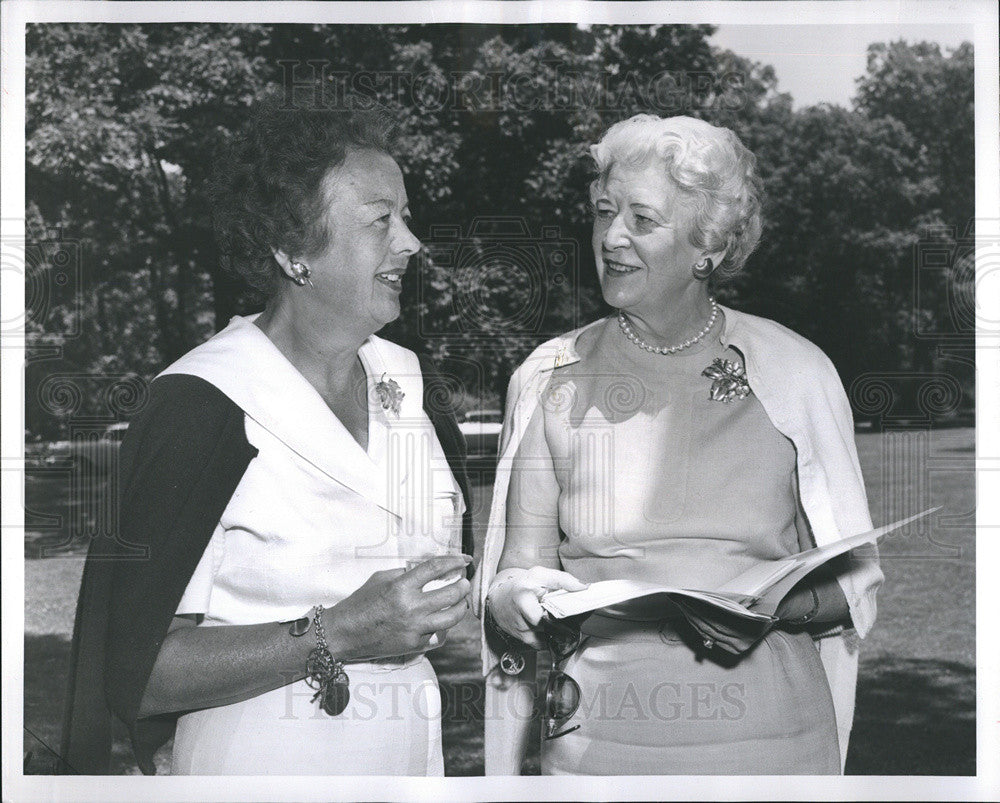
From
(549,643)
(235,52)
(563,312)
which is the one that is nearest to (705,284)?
(563,312)

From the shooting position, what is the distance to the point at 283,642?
7.37 feet

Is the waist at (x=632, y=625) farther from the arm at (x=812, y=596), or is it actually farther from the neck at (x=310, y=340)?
the neck at (x=310, y=340)

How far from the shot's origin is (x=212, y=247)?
2.46 m

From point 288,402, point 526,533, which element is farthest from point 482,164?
point 526,533

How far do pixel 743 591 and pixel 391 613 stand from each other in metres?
0.76

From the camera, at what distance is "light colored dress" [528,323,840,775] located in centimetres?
229

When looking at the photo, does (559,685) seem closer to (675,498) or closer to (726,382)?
(675,498)

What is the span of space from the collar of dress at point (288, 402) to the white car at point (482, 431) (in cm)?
21

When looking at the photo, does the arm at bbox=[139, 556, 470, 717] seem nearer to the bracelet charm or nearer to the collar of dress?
the bracelet charm

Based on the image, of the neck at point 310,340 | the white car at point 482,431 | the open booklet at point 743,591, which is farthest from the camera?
the white car at point 482,431

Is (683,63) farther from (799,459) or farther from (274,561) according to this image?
(274,561)

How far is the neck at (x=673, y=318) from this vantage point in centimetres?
235

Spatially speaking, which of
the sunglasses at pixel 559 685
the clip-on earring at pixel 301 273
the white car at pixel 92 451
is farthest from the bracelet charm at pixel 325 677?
the clip-on earring at pixel 301 273

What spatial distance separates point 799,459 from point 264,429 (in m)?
1.21
